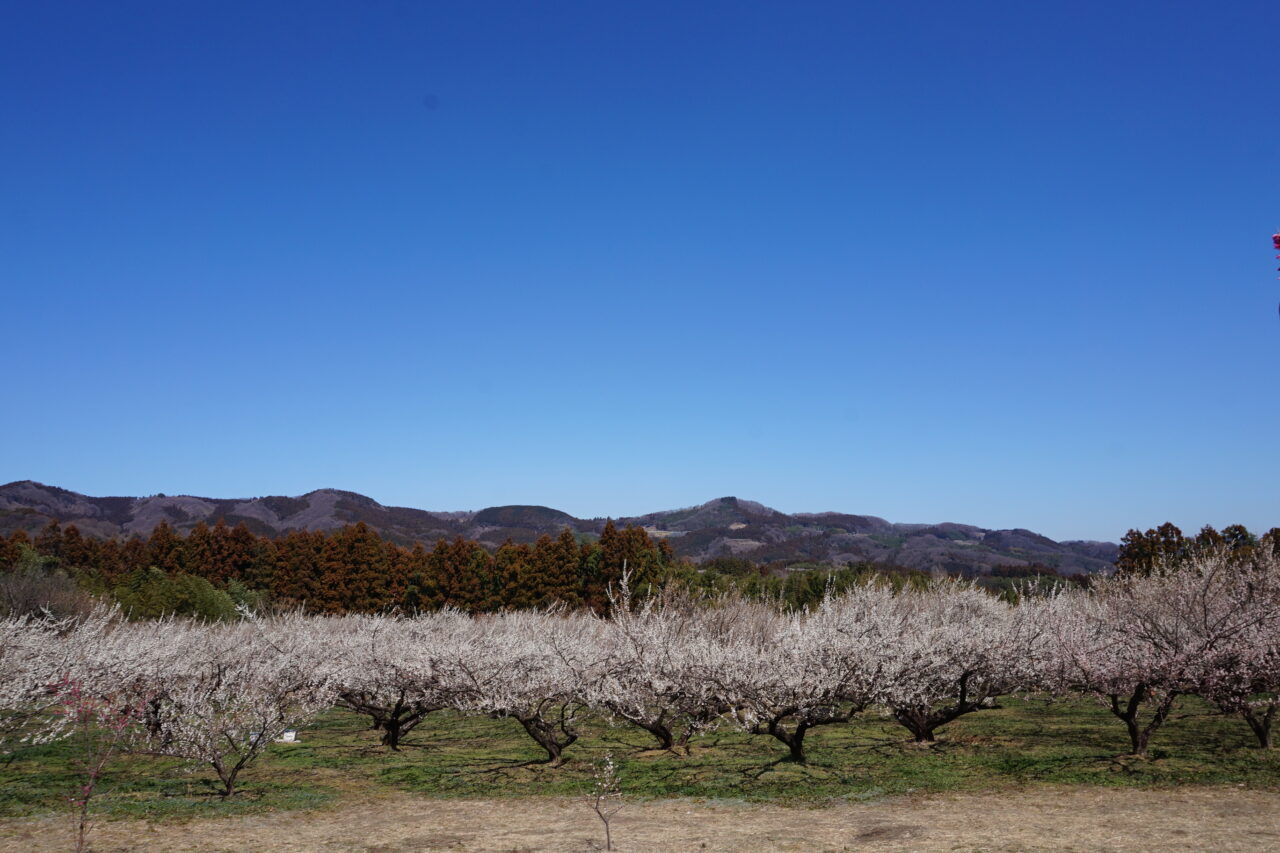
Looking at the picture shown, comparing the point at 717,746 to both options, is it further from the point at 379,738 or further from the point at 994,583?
the point at 994,583

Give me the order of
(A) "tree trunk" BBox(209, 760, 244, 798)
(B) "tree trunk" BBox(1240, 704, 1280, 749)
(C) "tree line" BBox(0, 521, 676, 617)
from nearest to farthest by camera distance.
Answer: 1. (A) "tree trunk" BBox(209, 760, 244, 798)
2. (B) "tree trunk" BBox(1240, 704, 1280, 749)
3. (C) "tree line" BBox(0, 521, 676, 617)

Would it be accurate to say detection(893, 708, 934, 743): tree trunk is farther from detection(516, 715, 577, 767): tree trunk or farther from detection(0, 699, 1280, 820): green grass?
detection(516, 715, 577, 767): tree trunk

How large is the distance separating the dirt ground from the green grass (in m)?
0.97

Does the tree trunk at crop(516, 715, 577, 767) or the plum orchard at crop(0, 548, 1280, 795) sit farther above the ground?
the plum orchard at crop(0, 548, 1280, 795)

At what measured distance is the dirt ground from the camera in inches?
445

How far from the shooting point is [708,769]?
58.3 feet

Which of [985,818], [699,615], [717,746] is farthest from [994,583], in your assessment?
[985,818]

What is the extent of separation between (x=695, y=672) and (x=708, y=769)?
201 cm

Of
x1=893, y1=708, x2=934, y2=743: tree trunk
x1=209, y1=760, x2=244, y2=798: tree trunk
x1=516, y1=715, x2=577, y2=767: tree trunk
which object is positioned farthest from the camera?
x1=893, y1=708, x2=934, y2=743: tree trunk

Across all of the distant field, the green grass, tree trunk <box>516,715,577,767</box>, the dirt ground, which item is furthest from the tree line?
the dirt ground

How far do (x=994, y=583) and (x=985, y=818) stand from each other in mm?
104226

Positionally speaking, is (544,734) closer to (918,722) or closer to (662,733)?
(662,733)

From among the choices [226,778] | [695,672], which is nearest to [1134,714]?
[695,672]

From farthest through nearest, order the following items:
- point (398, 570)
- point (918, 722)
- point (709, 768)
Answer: point (398, 570) < point (918, 722) < point (709, 768)
